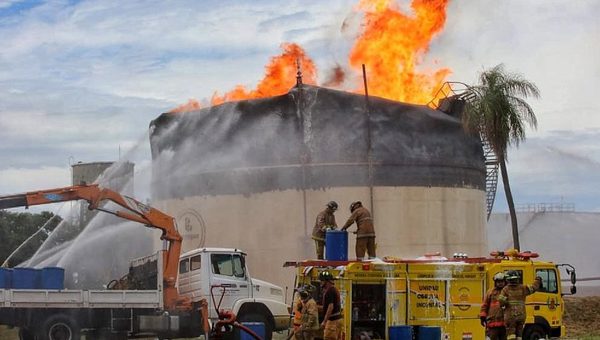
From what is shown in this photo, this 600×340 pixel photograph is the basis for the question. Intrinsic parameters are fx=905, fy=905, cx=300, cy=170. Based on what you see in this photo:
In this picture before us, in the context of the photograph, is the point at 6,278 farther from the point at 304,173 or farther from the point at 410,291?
the point at 304,173

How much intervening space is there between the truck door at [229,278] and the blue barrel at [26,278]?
433 cm

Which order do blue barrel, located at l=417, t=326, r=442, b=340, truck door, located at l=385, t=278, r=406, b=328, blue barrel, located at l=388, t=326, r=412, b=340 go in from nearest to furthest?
blue barrel, located at l=388, t=326, r=412, b=340 < truck door, located at l=385, t=278, r=406, b=328 < blue barrel, located at l=417, t=326, r=442, b=340

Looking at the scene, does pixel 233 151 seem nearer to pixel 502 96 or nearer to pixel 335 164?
pixel 335 164

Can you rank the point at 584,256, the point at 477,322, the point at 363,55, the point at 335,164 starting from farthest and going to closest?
the point at 584,256
the point at 363,55
the point at 335,164
the point at 477,322

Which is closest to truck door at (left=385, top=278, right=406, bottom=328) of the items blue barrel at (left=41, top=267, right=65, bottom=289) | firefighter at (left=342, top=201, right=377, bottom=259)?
firefighter at (left=342, top=201, right=377, bottom=259)

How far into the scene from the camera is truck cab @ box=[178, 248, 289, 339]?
914 inches

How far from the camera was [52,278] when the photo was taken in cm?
2241

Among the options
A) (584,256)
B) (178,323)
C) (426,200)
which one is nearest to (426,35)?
(426,200)

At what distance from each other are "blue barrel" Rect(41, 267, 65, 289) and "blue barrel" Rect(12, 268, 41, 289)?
0.47 ft

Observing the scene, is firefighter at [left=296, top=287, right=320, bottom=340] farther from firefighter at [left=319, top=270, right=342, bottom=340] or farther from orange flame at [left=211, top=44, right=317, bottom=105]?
orange flame at [left=211, top=44, right=317, bottom=105]

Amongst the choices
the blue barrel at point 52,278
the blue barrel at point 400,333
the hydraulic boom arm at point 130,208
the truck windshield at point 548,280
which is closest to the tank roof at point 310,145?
the hydraulic boom arm at point 130,208

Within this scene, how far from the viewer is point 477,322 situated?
19562 mm

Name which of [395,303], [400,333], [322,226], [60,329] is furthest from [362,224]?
[60,329]

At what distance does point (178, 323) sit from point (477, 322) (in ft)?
25.2
